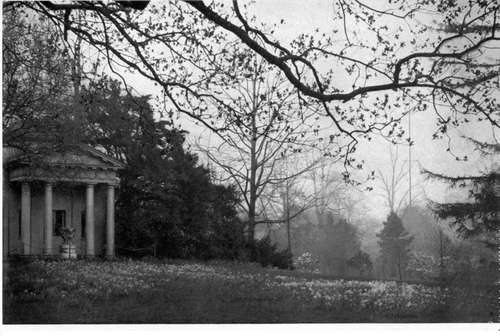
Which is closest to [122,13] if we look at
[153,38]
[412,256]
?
[153,38]

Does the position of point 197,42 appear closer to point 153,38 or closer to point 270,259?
point 153,38

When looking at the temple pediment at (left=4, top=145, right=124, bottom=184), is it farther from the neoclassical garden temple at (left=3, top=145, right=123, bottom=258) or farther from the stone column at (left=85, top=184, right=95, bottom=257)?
the stone column at (left=85, top=184, right=95, bottom=257)

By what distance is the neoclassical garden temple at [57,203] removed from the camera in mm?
4066

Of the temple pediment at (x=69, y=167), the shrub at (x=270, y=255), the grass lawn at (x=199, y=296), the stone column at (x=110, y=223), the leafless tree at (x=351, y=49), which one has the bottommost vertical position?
the grass lawn at (x=199, y=296)

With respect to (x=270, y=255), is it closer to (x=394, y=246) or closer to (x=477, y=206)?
(x=394, y=246)

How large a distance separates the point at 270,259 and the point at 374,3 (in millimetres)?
2378

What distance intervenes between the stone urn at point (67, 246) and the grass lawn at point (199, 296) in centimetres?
6

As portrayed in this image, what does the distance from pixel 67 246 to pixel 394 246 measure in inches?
105

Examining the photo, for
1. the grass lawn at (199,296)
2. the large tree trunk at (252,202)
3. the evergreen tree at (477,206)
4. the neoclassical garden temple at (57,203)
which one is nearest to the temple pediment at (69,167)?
the neoclassical garden temple at (57,203)

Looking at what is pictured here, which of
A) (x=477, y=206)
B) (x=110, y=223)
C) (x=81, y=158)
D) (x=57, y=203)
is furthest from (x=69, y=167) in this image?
(x=477, y=206)

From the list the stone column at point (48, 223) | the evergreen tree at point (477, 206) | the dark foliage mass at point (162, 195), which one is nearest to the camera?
the stone column at point (48, 223)

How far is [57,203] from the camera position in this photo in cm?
410

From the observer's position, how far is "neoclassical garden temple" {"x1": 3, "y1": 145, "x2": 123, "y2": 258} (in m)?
4.07

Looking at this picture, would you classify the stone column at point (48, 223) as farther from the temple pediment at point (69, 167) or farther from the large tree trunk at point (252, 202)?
the large tree trunk at point (252, 202)
